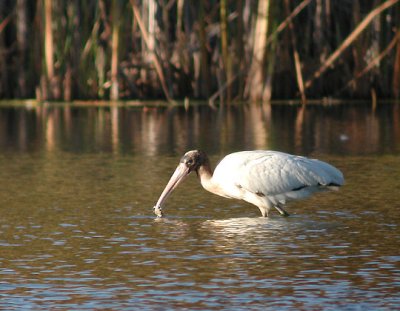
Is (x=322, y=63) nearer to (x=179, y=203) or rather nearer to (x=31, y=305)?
(x=179, y=203)

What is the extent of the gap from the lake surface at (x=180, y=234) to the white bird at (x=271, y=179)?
153 millimetres

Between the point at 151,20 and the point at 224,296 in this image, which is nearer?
the point at 224,296

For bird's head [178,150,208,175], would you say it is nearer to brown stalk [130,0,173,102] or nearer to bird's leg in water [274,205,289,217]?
bird's leg in water [274,205,289,217]

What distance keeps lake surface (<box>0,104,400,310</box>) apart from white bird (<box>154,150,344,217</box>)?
153 millimetres

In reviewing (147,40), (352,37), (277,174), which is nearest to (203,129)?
(147,40)

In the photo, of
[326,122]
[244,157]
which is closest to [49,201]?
[244,157]

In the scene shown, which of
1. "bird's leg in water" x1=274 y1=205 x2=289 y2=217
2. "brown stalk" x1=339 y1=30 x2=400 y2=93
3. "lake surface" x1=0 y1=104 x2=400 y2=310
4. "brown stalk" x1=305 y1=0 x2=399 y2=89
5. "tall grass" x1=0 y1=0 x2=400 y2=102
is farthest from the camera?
"tall grass" x1=0 y1=0 x2=400 y2=102

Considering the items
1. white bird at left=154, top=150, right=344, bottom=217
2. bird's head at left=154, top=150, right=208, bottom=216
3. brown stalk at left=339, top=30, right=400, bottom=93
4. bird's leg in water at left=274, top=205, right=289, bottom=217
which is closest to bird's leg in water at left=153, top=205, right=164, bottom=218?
white bird at left=154, top=150, right=344, bottom=217

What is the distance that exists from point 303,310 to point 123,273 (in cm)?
126

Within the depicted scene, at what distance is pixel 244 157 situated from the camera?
26.7 feet

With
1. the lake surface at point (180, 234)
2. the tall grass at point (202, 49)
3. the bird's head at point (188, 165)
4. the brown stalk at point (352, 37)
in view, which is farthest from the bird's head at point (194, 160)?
the tall grass at point (202, 49)

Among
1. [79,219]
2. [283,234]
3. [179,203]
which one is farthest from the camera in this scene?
[179,203]

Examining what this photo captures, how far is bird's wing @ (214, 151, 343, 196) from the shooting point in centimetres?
793

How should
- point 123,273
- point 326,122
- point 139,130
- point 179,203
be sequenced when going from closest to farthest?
point 123,273 < point 179,203 < point 139,130 < point 326,122
